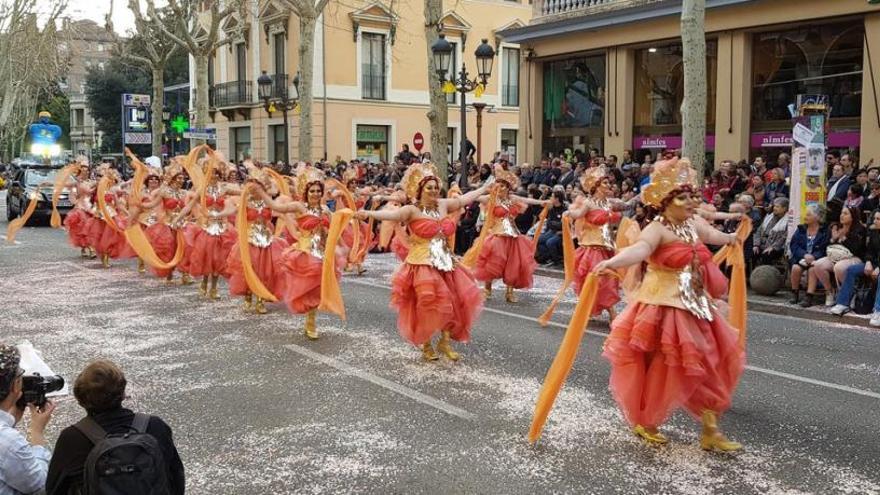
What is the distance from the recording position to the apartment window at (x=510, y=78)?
127 ft

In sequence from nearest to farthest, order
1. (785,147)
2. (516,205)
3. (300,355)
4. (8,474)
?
(8,474), (300,355), (516,205), (785,147)

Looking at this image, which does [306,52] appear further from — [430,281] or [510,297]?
[430,281]

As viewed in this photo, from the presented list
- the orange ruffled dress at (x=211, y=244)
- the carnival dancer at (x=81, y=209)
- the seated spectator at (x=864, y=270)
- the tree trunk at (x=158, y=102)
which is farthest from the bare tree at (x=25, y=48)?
the seated spectator at (x=864, y=270)

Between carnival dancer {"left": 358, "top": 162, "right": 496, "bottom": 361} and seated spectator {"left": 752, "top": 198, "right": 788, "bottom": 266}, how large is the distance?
241 inches

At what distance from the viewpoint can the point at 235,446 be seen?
217 inches

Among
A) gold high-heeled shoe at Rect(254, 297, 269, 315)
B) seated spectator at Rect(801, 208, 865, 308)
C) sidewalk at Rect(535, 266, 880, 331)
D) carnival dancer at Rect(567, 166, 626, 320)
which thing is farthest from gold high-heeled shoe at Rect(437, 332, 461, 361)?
seated spectator at Rect(801, 208, 865, 308)

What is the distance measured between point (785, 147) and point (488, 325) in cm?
1089

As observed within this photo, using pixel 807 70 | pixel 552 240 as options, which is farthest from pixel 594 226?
pixel 807 70

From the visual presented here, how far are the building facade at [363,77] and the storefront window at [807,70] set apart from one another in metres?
16.0

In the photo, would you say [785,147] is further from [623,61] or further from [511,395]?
[511,395]

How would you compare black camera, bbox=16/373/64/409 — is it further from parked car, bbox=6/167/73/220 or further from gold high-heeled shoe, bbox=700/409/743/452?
parked car, bbox=6/167/73/220

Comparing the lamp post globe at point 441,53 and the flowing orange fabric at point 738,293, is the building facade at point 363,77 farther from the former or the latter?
the flowing orange fabric at point 738,293

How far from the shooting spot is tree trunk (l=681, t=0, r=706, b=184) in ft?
42.8

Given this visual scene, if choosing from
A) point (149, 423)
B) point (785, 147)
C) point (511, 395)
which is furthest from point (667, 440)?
point (785, 147)
